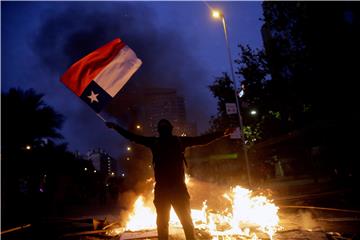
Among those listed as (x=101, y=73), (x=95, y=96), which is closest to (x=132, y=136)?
(x=95, y=96)

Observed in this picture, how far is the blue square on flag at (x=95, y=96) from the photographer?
295 inches

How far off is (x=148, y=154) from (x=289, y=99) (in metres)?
22.3

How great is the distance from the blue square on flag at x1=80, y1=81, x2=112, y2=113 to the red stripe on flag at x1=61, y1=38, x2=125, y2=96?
120mm

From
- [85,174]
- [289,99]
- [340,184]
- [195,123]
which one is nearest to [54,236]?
[340,184]

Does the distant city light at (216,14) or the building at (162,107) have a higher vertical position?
the building at (162,107)

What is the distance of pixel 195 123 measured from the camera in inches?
2057

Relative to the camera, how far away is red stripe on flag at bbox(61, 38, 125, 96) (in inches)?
301

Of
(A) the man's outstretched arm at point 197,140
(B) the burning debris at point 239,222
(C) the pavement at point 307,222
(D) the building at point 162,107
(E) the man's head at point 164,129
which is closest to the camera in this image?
(E) the man's head at point 164,129

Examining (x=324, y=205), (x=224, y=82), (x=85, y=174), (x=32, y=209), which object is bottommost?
(x=324, y=205)

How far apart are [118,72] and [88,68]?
77 cm

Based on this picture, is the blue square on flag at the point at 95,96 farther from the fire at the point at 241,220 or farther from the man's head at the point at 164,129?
the fire at the point at 241,220

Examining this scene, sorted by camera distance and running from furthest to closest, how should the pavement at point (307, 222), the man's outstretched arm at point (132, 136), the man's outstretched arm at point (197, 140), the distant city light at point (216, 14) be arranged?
the distant city light at point (216, 14)
the pavement at point (307, 222)
the man's outstretched arm at point (197, 140)
the man's outstretched arm at point (132, 136)

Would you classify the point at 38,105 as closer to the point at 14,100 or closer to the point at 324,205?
the point at 14,100

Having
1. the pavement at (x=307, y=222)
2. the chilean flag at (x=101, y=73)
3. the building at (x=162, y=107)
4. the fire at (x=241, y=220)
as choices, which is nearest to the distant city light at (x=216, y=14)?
the chilean flag at (x=101, y=73)
